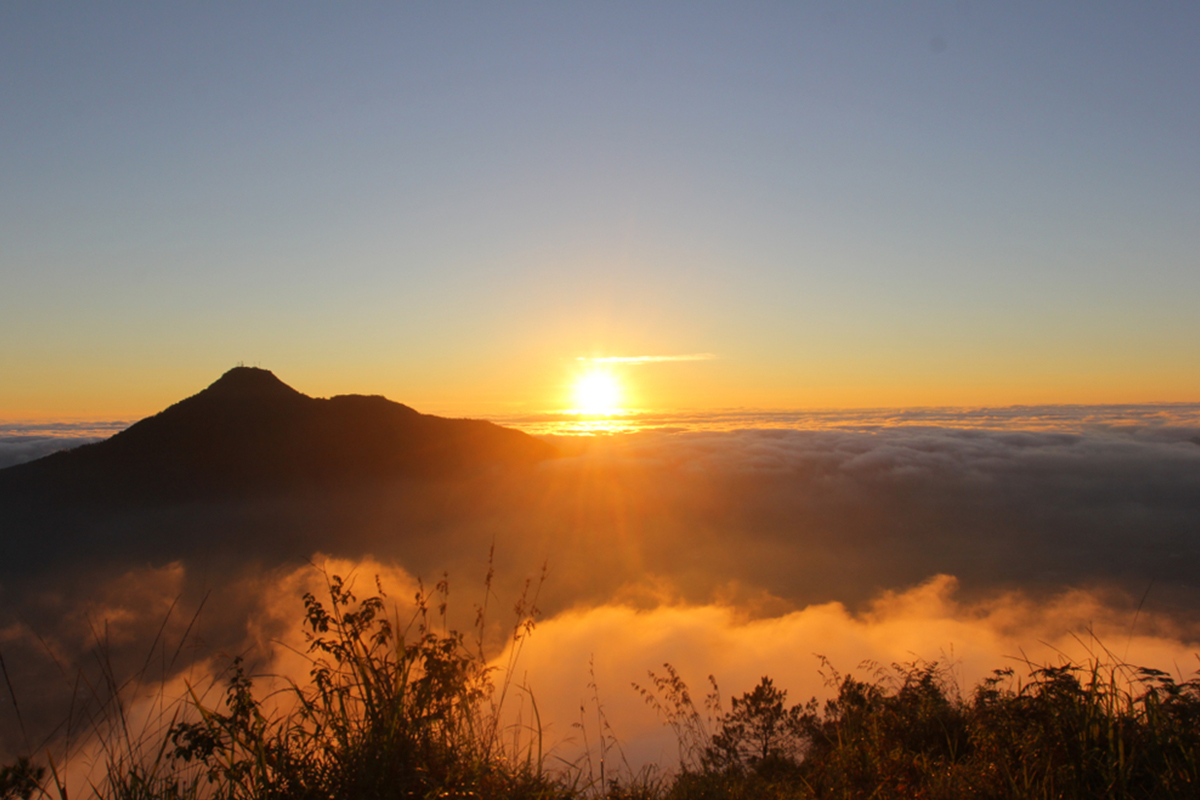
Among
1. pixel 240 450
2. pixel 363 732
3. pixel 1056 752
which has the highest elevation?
pixel 363 732

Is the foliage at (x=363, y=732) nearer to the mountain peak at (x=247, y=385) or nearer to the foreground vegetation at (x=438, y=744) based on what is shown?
the foreground vegetation at (x=438, y=744)

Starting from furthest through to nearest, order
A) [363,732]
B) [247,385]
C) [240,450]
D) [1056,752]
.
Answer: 1. [240,450]
2. [247,385]
3. [1056,752]
4. [363,732]

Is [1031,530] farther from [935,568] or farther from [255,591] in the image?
[255,591]

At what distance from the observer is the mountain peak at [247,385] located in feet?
308

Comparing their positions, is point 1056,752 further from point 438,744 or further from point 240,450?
point 240,450

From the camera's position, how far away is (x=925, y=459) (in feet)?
581

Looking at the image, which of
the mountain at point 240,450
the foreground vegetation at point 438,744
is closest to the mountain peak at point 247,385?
the mountain at point 240,450

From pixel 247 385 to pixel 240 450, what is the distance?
17.7 m

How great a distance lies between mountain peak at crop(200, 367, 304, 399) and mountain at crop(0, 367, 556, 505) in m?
0.14

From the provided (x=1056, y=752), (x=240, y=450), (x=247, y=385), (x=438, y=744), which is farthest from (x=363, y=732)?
(x=240, y=450)

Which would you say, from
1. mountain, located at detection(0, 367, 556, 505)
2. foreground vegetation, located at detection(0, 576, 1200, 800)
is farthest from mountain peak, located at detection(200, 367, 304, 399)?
foreground vegetation, located at detection(0, 576, 1200, 800)

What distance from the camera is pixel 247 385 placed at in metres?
96.5

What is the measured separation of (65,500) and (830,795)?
135 m

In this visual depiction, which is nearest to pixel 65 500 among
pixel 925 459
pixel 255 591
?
pixel 255 591
